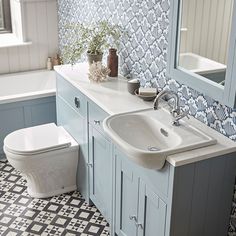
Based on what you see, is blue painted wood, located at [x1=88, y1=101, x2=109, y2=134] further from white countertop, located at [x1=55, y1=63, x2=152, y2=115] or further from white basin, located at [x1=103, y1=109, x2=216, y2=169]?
white basin, located at [x1=103, y1=109, x2=216, y2=169]

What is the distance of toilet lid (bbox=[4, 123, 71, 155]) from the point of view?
3.15 metres

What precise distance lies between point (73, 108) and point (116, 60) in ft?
1.50

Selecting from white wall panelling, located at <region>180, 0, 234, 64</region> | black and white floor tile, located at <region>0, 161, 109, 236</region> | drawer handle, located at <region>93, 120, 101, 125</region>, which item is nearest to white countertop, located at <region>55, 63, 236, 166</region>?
drawer handle, located at <region>93, 120, 101, 125</region>

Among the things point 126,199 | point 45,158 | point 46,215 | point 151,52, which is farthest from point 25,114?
point 126,199

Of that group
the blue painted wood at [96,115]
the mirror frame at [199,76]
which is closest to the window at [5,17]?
the blue painted wood at [96,115]

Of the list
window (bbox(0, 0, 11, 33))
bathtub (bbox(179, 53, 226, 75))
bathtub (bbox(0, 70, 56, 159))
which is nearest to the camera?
bathtub (bbox(179, 53, 226, 75))

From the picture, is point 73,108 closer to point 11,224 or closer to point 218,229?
point 11,224

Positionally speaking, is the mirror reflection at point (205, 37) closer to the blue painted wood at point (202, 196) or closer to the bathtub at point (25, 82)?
the blue painted wood at point (202, 196)

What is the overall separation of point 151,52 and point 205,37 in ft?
1.78

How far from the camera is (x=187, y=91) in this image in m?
2.58

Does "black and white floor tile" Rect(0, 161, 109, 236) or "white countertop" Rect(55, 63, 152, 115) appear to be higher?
"white countertop" Rect(55, 63, 152, 115)

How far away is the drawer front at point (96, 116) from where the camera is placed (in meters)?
2.77

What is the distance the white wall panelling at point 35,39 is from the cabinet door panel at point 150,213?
96.4 inches

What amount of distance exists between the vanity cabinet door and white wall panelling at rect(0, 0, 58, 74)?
1.75 metres
